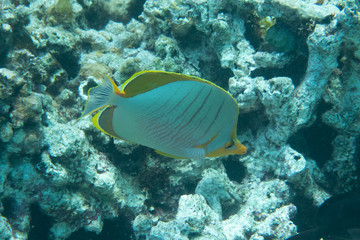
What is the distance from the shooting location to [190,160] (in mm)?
2814

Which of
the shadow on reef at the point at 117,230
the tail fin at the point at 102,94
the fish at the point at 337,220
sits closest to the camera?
the tail fin at the point at 102,94

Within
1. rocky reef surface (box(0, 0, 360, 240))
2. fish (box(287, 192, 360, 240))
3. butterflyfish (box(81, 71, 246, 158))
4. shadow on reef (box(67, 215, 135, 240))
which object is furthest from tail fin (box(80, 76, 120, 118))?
fish (box(287, 192, 360, 240))

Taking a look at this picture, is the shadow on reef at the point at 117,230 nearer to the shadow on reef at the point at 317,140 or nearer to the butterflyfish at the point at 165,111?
the butterflyfish at the point at 165,111

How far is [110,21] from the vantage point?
430 cm

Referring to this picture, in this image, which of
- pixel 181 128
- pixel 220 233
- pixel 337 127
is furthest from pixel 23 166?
pixel 337 127

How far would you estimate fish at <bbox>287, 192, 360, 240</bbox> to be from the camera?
7.27ft

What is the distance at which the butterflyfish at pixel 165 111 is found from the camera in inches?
55.7

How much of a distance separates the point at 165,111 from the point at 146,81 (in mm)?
226

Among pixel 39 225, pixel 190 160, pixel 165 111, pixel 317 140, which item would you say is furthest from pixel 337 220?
pixel 39 225

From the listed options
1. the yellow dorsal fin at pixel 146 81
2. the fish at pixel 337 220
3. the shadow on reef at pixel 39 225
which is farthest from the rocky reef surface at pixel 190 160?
the yellow dorsal fin at pixel 146 81

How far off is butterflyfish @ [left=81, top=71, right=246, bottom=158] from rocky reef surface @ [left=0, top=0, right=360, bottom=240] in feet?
3.75

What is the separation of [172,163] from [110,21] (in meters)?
3.09

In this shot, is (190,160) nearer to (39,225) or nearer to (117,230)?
(117,230)

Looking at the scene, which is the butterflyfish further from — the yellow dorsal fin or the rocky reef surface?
the rocky reef surface
